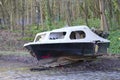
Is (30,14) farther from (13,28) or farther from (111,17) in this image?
(111,17)

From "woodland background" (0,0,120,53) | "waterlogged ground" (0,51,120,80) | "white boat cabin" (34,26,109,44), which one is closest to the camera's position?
"waterlogged ground" (0,51,120,80)

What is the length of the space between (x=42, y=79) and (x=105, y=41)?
22.1ft

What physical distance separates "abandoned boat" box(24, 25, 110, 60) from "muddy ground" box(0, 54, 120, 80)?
2.72 feet

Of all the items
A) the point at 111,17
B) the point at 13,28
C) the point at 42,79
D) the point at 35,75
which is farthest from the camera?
the point at 13,28

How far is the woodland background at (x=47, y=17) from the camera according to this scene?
37250 mm

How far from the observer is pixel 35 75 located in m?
21.5

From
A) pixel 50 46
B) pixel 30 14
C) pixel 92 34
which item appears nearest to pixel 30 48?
pixel 50 46

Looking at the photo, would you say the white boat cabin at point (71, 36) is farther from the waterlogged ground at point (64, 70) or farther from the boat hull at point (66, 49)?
the waterlogged ground at point (64, 70)

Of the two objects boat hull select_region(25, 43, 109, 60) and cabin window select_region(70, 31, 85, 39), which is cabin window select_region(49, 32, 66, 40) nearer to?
cabin window select_region(70, 31, 85, 39)

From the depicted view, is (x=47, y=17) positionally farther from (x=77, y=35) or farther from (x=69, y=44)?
(x=69, y=44)

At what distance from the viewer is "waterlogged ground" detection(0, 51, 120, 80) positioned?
2077 centimetres

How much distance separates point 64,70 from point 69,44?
1666 mm

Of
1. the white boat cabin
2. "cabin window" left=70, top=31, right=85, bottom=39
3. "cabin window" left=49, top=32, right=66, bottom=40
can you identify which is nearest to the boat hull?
the white boat cabin

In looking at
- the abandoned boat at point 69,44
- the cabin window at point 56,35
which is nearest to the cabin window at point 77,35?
the abandoned boat at point 69,44
